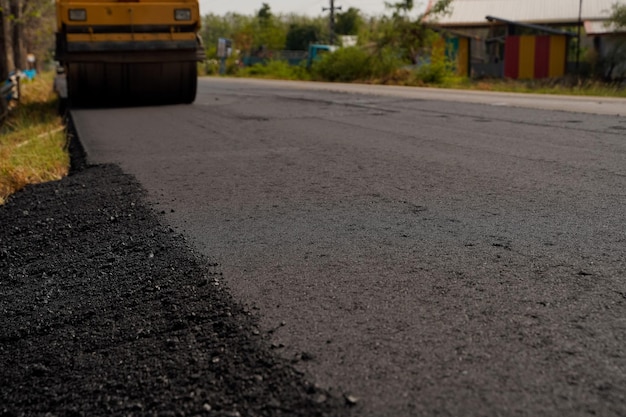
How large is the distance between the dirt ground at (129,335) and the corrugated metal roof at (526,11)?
119 ft

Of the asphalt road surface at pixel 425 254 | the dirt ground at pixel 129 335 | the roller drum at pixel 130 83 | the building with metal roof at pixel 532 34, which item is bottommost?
the dirt ground at pixel 129 335

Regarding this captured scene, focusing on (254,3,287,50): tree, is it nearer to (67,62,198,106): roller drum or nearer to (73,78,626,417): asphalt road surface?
(67,62,198,106): roller drum

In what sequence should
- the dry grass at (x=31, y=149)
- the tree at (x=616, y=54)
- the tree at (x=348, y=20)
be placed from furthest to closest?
the tree at (x=348, y=20) < the tree at (x=616, y=54) < the dry grass at (x=31, y=149)

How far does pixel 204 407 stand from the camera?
200 cm

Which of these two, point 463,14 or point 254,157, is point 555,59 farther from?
point 254,157

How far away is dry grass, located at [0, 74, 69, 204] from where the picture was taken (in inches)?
251

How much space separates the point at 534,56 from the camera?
36812mm

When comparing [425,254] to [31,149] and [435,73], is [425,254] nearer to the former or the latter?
[31,149]

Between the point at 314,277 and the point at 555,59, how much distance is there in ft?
121

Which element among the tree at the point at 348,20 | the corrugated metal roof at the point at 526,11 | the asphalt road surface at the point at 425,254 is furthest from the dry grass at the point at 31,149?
the tree at the point at 348,20

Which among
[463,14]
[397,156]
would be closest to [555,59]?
[463,14]

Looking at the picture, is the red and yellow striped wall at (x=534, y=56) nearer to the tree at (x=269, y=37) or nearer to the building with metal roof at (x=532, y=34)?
the building with metal roof at (x=532, y=34)

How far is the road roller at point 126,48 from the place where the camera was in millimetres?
11906

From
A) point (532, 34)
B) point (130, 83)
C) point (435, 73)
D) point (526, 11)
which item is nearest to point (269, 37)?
point (526, 11)
